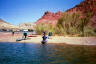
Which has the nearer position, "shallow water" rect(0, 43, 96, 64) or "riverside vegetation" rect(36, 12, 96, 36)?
"shallow water" rect(0, 43, 96, 64)

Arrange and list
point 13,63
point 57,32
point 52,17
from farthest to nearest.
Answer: point 52,17
point 57,32
point 13,63

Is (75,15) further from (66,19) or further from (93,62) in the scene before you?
(93,62)

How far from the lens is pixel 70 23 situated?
34.8 m

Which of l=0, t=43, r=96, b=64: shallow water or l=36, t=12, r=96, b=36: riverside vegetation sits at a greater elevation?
l=36, t=12, r=96, b=36: riverside vegetation

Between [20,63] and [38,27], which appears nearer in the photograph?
[20,63]

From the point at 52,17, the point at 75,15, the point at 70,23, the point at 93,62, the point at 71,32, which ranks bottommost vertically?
the point at 93,62

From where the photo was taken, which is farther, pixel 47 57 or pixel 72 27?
pixel 72 27

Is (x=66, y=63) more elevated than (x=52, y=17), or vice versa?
(x=52, y=17)

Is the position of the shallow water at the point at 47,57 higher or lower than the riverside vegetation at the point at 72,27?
lower

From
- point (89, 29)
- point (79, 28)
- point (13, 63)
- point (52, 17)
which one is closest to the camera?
point (13, 63)

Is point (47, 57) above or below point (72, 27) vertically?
below

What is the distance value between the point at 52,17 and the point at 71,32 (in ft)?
438

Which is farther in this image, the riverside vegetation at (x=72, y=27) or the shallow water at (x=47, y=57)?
the riverside vegetation at (x=72, y=27)

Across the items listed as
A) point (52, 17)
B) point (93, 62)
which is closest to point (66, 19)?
point (93, 62)
